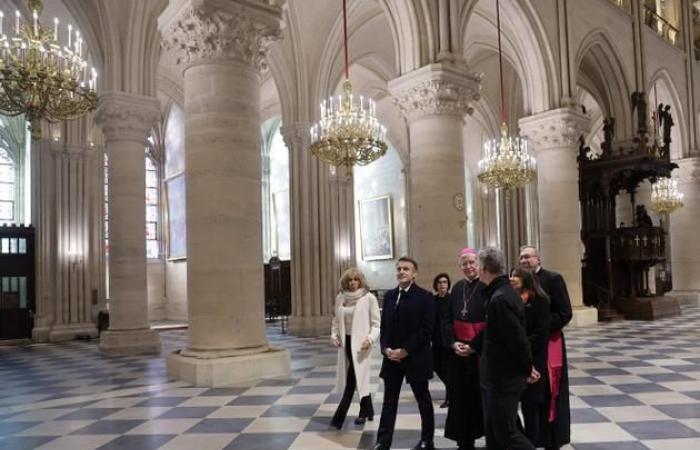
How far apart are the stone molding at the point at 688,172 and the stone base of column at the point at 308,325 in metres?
14.6

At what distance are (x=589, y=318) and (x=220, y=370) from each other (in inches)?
429

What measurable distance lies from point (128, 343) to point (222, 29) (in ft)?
23.5

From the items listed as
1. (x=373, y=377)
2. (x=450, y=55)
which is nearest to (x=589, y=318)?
(x=450, y=55)

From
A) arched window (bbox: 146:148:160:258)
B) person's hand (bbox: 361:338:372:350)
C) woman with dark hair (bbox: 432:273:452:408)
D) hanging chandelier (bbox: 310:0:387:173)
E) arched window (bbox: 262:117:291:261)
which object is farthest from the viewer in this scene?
arched window (bbox: 262:117:291:261)

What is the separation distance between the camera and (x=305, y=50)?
54.2ft

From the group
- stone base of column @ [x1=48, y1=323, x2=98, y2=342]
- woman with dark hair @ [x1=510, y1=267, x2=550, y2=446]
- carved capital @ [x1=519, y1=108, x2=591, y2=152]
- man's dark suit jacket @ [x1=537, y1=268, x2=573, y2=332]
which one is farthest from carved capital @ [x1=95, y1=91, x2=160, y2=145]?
woman with dark hair @ [x1=510, y1=267, x2=550, y2=446]

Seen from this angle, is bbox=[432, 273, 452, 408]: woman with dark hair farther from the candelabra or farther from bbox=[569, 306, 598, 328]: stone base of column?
the candelabra

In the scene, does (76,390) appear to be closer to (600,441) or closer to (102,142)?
(600,441)

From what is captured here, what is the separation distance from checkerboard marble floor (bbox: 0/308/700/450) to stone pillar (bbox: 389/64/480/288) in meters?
2.61

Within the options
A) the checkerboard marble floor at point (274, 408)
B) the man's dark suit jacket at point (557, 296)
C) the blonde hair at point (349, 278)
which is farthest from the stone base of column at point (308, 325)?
the man's dark suit jacket at point (557, 296)

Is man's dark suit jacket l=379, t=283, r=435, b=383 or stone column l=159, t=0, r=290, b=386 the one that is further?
stone column l=159, t=0, r=290, b=386

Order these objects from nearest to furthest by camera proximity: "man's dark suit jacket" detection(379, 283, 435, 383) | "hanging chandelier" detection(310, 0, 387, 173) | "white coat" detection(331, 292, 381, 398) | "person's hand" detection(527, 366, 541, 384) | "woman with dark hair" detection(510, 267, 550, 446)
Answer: "person's hand" detection(527, 366, 541, 384)
"woman with dark hair" detection(510, 267, 550, 446)
"man's dark suit jacket" detection(379, 283, 435, 383)
"white coat" detection(331, 292, 381, 398)
"hanging chandelier" detection(310, 0, 387, 173)

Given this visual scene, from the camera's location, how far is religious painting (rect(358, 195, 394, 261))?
29.8 metres

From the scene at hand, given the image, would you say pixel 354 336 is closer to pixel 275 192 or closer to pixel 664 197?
pixel 664 197
